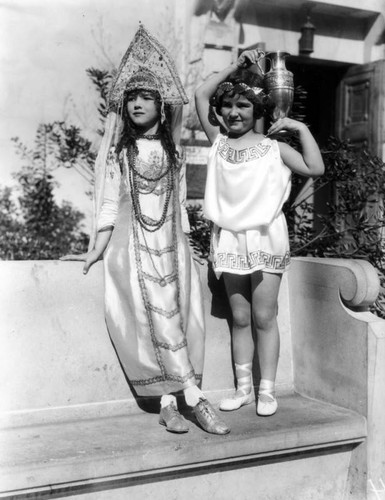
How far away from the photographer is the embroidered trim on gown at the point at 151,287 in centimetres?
297

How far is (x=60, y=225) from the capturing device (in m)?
5.94

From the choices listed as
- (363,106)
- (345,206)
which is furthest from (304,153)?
(363,106)

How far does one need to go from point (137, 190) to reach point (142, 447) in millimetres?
1126

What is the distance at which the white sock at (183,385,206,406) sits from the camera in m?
2.86

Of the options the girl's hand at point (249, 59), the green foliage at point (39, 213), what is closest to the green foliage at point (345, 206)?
the girl's hand at point (249, 59)

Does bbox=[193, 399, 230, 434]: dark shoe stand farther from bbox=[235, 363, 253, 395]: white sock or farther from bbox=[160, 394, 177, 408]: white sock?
bbox=[235, 363, 253, 395]: white sock

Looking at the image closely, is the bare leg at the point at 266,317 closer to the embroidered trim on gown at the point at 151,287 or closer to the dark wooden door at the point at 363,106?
the embroidered trim on gown at the point at 151,287

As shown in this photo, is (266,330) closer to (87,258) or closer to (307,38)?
(87,258)

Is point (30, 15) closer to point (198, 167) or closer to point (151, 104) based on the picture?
point (198, 167)

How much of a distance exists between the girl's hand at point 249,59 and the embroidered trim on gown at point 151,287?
51 cm

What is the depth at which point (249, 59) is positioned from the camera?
3.09 metres

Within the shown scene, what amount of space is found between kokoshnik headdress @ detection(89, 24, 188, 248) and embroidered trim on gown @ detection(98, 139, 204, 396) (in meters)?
0.04

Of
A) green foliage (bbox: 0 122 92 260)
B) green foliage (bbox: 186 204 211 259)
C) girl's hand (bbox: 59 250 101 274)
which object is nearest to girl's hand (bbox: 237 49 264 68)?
girl's hand (bbox: 59 250 101 274)

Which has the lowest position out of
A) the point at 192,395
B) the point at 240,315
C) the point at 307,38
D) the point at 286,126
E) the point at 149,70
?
the point at 192,395
